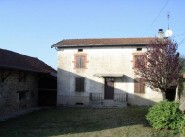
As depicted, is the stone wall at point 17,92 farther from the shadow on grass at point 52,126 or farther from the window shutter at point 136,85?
the window shutter at point 136,85

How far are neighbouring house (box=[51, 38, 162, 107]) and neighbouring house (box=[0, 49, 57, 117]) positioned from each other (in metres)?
1.56

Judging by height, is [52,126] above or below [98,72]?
below

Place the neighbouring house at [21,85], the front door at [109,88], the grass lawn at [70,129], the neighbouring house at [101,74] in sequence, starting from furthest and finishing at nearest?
1. the front door at [109,88]
2. the neighbouring house at [101,74]
3. the neighbouring house at [21,85]
4. the grass lawn at [70,129]

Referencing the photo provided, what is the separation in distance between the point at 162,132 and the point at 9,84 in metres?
11.8

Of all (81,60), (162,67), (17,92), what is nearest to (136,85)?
(81,60)

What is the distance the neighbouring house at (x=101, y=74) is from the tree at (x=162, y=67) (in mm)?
6563

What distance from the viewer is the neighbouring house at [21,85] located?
20781 millimetres

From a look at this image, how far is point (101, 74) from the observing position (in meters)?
27.1

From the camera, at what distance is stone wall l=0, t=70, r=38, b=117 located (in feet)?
68.2

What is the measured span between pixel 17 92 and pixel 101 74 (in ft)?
24.2

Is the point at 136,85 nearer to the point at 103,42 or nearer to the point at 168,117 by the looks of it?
the point at 103,42

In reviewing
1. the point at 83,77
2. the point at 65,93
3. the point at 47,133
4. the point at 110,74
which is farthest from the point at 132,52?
the point at 47,133

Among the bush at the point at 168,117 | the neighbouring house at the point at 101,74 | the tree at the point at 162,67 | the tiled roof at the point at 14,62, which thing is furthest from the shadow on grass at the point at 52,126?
the neighbouring house at the point at 101,74

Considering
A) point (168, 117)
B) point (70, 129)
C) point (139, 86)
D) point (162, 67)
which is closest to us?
point (168, 117)
